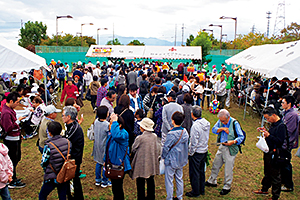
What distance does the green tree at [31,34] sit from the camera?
184 ft

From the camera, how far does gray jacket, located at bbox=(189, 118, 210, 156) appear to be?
420cm

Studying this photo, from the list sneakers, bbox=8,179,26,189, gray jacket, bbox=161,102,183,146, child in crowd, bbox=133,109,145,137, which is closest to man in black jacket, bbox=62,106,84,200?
child in crowd, bbox=133,109,145,137

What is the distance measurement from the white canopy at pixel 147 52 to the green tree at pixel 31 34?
139 ft

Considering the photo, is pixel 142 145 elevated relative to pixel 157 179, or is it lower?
elevated

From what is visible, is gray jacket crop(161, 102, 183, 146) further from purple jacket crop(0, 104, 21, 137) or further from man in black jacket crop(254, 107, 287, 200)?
purple jacket crop(0, 104, 21, 137)

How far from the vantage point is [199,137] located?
13.8ft

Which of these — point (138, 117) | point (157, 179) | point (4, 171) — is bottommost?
point (157, 179)

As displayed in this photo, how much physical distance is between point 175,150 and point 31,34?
62.3m

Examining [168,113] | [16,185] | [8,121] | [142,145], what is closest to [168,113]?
[168,113]

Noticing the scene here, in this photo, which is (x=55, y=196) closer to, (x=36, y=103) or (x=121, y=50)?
(x=36, y=103)

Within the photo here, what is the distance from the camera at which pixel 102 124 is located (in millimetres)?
4125

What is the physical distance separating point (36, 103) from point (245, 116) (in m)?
8.59

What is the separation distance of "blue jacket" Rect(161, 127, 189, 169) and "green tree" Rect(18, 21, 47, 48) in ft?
197

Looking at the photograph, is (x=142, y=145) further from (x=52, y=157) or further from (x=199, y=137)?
(x=52, y=157)
